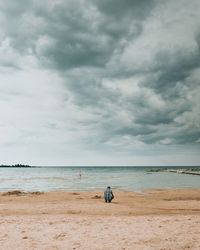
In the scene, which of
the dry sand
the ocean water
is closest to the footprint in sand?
the dry sand

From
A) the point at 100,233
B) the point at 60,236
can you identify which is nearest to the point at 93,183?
the point at 100,233

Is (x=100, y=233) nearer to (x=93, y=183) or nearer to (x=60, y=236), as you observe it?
(x=60, y=236)

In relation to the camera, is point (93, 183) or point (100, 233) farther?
point (93, 183)

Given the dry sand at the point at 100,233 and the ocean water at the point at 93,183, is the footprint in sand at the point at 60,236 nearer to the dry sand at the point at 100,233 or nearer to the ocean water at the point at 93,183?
the dry sand at the point at 100,233

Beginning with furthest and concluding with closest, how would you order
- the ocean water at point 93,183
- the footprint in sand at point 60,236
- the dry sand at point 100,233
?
the ocean water at point 93,183, the footprint in sand at point 60,236, the dry sand at point 100,233

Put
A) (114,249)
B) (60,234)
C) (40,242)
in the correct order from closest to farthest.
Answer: (114,249)
(40,242)
(60,234)

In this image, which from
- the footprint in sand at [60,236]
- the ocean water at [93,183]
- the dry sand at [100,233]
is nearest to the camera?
the dry sand at [100,233]

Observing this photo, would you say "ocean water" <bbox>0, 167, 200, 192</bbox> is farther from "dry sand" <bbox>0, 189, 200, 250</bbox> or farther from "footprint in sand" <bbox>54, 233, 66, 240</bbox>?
"footprint in sand" <bbox>54, 233, 66, 240</bbox>

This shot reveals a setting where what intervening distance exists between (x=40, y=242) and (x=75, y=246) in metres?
1.50

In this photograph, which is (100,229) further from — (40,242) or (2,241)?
(2,241)

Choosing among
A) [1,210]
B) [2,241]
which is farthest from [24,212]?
[2,241]

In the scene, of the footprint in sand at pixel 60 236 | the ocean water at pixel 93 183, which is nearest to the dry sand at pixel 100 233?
the footprint in sand at pixel 60 236

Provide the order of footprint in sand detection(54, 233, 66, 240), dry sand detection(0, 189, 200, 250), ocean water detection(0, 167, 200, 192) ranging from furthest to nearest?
ocean water detection(0, 167, 200, 192), footprint in sand detection(54, 233, 66, 240), dry sand detection(0, 189, 200, 250)

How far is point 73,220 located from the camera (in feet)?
57.1
